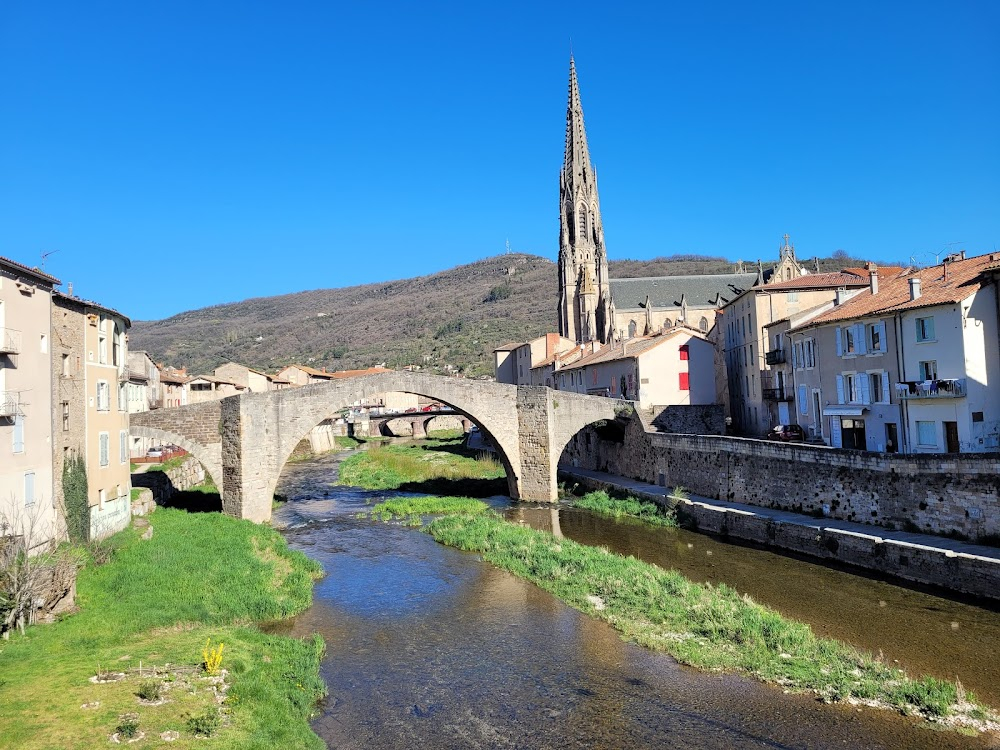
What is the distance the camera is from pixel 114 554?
2000cm

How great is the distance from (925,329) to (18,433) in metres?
24.2

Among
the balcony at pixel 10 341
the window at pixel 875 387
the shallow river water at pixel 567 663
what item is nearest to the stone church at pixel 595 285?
the window at pixel 875 387

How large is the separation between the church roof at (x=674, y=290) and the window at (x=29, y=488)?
210 ft

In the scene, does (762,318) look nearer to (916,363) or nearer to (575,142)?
(916,363)

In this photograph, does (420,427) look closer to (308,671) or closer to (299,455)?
(299,455)

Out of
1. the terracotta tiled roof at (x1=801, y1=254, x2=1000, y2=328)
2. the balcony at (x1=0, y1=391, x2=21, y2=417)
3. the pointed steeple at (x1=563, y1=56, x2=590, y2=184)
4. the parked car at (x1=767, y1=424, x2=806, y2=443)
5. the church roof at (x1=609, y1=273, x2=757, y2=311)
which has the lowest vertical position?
the parked car at (x1=767, y1=424, x2=806, y2=443)

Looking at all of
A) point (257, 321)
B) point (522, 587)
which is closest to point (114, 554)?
point (522, 587)

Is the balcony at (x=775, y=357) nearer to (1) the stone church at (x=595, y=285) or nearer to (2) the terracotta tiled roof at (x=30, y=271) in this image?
(2) the terracotta tiled roof at (x=30, y=271)

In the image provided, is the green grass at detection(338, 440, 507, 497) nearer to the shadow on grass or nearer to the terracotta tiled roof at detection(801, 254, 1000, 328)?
the shadow on grass

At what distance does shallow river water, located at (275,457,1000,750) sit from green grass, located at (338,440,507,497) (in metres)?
17.1

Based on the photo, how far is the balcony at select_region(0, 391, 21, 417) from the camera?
16188mm

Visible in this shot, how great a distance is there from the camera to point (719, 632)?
1559 centimetres

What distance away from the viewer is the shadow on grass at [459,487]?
39.0m

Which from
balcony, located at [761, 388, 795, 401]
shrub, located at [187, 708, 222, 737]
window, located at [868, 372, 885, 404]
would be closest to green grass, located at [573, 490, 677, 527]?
balcony, located at [761, 388, 795, 401]
